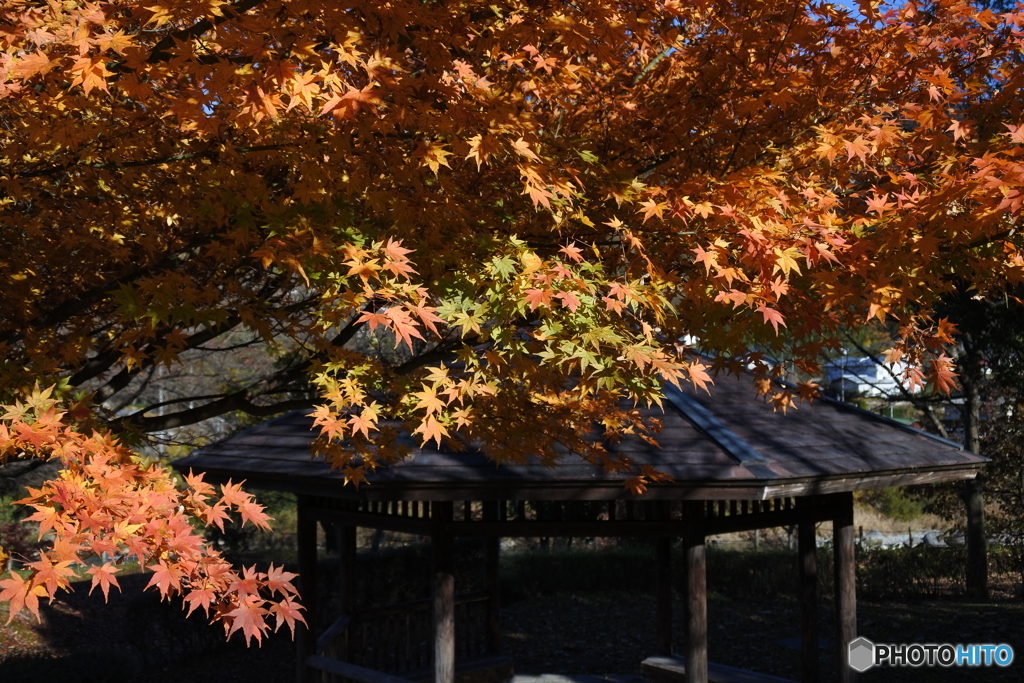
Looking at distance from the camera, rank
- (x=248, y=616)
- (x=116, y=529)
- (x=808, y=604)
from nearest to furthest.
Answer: (x=116, y=529), (x=248, y=616), (x=808, y=604)

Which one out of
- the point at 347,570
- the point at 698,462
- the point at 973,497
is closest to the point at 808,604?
the point at 698,462

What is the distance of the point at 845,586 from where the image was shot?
894 centimetres

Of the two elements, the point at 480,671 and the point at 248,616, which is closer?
the point at 248,616

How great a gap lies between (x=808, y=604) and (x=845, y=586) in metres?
0.97

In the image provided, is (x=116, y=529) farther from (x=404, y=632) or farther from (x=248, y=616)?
(x=404, y=632)

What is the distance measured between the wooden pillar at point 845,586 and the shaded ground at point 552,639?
2.42 metres

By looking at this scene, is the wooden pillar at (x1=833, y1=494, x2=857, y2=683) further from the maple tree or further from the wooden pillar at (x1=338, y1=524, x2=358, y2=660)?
the wooden pillar at (x1=338, y1=524, x2=358, y2=660)

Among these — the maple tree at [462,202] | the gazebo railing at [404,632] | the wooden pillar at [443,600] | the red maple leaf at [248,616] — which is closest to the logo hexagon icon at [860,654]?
the maple tree at [462,202]

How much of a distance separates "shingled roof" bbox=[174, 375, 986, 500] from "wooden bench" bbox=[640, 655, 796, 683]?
271 cm

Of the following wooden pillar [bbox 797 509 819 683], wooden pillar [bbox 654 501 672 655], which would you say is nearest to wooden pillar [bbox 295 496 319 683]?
wooden pillar [bbox 654 501 672 655]

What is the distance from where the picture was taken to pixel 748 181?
496cm

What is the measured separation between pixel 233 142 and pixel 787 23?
410 centimetres

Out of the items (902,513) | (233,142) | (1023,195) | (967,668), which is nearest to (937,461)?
(967,668)

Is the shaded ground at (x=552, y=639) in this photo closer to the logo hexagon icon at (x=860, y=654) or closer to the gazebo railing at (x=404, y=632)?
the gazebo railing at (x=404, y=632)
